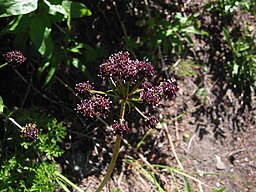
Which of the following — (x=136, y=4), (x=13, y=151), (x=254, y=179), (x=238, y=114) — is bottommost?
(x=254, y=179)

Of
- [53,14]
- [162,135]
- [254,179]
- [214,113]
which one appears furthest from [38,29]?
[254,179]

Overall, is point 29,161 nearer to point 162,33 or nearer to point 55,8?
point 55,8

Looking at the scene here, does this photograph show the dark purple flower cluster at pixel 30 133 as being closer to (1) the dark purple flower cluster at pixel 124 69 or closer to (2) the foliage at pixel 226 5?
(1) the dark purple flower cluster at pixel 124 69

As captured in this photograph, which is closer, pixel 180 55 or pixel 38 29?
pixel 38 29

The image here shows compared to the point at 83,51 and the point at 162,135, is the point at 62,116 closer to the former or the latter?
the point at 83,51

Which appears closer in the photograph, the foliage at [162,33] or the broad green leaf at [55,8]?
the broad green leaf at [55,8]

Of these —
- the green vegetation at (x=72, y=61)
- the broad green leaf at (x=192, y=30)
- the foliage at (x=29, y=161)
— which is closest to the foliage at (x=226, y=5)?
the green vegetation at (x=72, y=61)

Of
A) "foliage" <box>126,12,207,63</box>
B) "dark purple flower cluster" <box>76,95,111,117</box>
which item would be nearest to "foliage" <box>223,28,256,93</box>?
"foliage" <box>126,12,207,63</box>

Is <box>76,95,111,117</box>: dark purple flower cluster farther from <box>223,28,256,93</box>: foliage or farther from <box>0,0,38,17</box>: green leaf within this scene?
<box>223,28,256,93</box>: foliage
